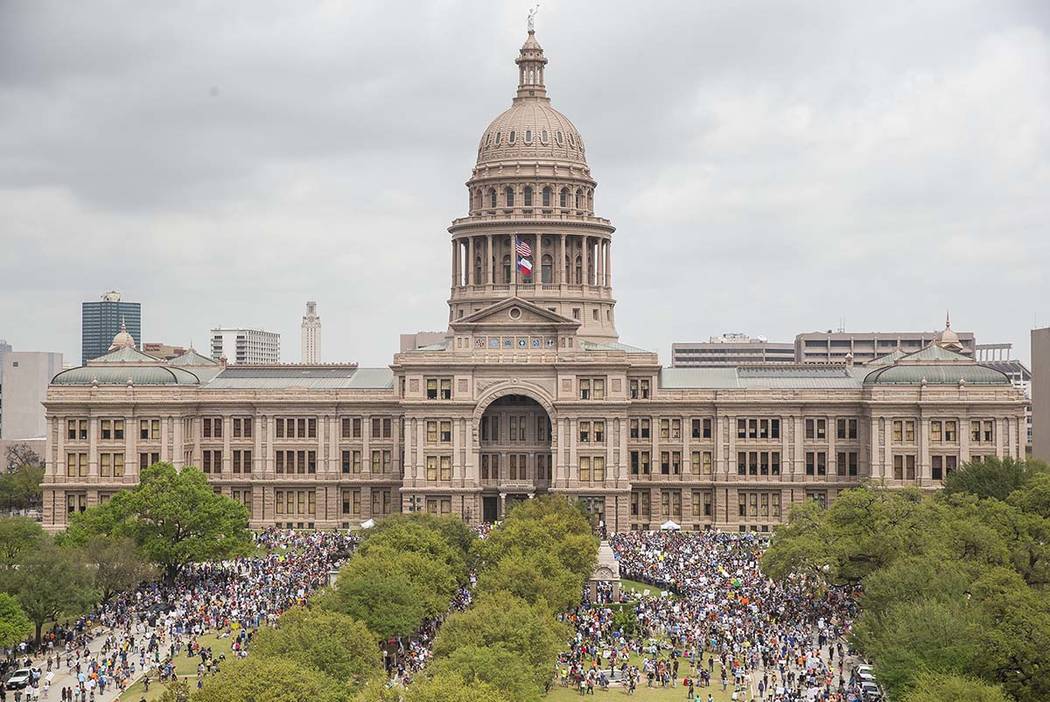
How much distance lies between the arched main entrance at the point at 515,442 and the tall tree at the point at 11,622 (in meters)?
70.3

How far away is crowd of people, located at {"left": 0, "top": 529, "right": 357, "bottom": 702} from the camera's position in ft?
271

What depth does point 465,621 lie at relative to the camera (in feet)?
244

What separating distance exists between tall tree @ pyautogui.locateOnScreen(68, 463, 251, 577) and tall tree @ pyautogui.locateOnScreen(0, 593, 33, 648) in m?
24.4

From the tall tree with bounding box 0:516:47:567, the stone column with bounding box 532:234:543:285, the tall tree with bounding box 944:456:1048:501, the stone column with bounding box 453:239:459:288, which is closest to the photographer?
the tall tree with bounding box 0:516:47:567

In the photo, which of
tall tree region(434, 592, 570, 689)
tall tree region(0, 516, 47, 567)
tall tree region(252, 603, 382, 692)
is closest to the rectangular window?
tall tree region(0, 516, 47, 567)

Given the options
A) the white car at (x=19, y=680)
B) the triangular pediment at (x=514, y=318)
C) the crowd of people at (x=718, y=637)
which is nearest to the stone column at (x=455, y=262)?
the triangular pediment at (x=514, y=318)

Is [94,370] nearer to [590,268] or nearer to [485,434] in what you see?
[485,434]

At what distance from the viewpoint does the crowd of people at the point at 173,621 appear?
82.6 m

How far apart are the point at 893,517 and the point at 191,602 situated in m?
47.5

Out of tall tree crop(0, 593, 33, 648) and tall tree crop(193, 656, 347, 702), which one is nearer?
tall tree crop(193, 656, 347, 702)

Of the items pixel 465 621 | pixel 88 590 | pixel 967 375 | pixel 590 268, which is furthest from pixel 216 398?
pixel 465 621

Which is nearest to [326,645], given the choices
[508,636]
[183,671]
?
[508,636]

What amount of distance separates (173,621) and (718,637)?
3437 centimetres

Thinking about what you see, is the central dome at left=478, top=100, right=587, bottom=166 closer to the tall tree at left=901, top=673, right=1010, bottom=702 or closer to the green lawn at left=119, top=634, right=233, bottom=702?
the green lawn at left=119, top=634, right=233, bottom=702
